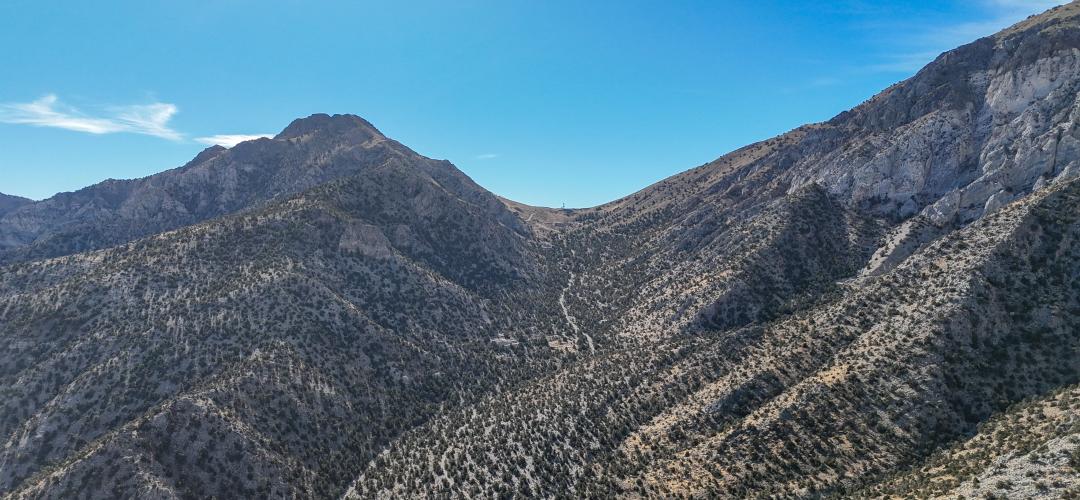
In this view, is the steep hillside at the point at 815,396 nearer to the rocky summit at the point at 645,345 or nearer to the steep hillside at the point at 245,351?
the rocky summit at the point at 645,345

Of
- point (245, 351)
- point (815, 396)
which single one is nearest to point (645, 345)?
point (815, 396)

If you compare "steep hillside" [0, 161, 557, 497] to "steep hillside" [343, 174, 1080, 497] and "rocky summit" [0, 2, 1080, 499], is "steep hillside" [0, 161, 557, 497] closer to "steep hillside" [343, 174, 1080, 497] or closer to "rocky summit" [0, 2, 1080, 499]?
"rocky summit" [0, 2, 1080, 499]

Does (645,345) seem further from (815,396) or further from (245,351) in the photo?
(245,351)

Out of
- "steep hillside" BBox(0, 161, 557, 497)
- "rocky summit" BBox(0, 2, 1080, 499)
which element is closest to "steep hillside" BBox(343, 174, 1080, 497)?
"rocky summit" BBox(0, 2, 1080, 499)

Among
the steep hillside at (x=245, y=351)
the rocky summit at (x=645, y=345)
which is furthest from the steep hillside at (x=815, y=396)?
the steep hillside at (x=245, y=351)

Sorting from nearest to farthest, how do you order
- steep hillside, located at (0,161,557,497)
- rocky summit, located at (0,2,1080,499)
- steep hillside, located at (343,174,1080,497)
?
steep hillside, located at (343,174,1080,497) < rocky summit, located at (0,2,1080,499) < steep hillside, located at (0,161,557,497)

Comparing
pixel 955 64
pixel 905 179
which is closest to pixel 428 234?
pixel 905 179

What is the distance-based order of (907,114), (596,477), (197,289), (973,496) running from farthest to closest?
(907,114) → (197,289) → (596,477) → (973,496)

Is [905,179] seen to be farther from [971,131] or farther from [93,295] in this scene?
[93,295]
